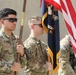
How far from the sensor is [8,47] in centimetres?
529

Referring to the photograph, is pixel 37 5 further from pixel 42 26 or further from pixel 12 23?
pixel 12 23

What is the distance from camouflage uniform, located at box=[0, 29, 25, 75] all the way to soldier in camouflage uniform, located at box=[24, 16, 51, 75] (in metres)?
0.55

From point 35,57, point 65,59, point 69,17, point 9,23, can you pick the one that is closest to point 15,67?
point 9,23

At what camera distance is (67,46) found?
633 centimetres

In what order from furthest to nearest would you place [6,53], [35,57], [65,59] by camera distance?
[65,59]
[35,57]
[6,53]

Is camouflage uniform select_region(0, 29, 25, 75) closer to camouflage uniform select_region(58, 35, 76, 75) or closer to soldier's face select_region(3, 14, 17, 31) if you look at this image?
soldier's face select_region(3, 14, 17, 31)

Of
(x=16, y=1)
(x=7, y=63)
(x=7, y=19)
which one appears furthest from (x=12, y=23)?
(x=16, y=1)

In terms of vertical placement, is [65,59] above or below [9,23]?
below

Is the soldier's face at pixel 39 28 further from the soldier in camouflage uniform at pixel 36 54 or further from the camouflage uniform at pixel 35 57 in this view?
the camouflage uniform at pixel 35 57

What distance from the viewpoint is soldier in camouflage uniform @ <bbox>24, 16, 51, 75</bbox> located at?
588 centimetres

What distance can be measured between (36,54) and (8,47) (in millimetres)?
730

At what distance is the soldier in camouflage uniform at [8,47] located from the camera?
5191mm

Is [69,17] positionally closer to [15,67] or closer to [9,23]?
[9,23]

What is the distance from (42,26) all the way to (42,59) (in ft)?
1.57
